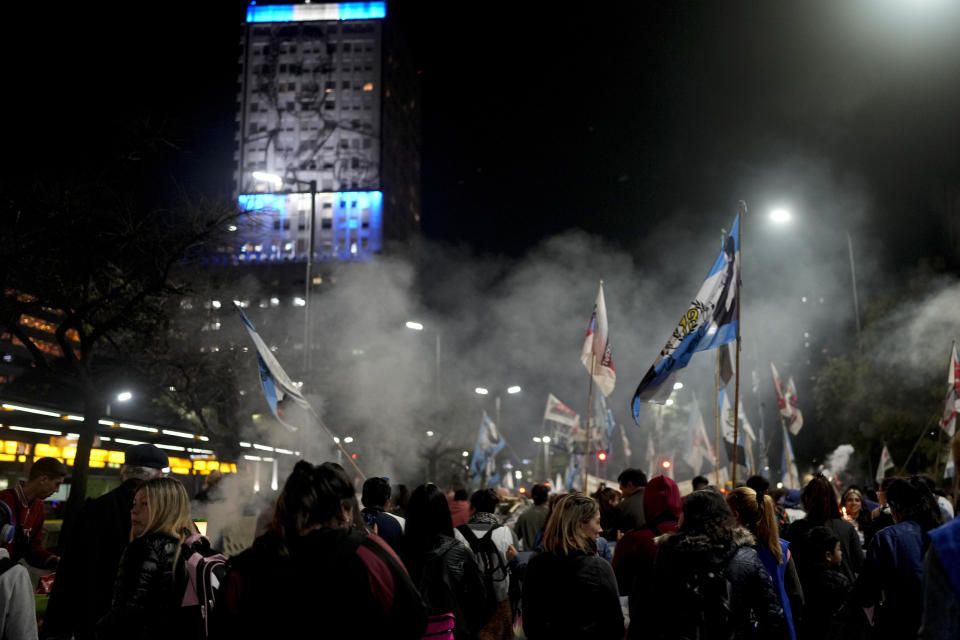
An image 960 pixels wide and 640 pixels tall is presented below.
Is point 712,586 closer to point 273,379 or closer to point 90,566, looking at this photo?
point 90,566

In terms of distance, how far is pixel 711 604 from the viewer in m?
3.46

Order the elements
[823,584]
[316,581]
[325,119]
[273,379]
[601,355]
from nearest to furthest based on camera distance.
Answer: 1. [316,581]
2. [823,584]
3. [273,379]
4. [601,355]
5. [325,119]

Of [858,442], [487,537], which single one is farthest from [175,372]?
[858,442]

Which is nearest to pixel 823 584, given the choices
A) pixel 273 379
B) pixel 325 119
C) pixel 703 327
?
pixel 703 327

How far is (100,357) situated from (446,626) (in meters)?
16.4

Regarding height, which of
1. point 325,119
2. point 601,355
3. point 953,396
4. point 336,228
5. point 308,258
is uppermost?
point 325,119

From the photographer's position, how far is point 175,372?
64.5ft

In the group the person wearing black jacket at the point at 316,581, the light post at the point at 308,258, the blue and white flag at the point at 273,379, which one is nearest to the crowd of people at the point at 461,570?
the person wearing black jacket at the point at 316,581

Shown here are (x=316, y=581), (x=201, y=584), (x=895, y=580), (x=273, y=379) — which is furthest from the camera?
(x=273, y=379)

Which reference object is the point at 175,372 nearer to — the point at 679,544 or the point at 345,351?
the point at 345,351

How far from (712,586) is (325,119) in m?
106

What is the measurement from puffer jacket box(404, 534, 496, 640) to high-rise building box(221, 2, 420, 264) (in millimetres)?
98063

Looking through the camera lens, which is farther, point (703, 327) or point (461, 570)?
point (703, 327)

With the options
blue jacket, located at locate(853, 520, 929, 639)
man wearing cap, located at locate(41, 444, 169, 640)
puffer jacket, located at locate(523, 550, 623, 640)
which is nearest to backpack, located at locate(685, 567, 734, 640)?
puffer jacket, located at locate(523, 550, 623, 640)
